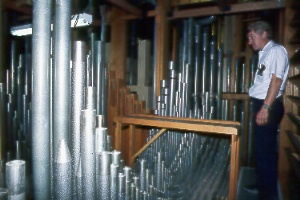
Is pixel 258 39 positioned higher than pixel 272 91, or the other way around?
pixel 258 39

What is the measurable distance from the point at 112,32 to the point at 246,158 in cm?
286

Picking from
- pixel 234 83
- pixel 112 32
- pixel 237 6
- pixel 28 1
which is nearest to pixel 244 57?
pixel 234 83

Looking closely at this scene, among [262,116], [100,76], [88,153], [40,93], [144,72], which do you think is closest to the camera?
[40,93]

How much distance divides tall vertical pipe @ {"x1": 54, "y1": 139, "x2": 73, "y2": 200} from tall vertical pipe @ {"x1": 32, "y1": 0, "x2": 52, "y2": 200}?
1.8 inches

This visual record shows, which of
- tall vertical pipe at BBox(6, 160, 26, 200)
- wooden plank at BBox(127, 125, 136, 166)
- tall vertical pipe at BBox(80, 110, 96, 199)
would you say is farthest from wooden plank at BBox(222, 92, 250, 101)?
Answer: tall vertical pipe at BBox(6, 160, 26, 200)

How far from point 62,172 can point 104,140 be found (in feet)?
0.85

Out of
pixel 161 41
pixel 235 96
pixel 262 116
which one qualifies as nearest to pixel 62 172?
pixel 262 116

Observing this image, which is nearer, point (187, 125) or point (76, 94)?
point (76, 94)

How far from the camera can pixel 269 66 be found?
2.40m

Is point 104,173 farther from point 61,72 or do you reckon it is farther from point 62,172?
point 61,72

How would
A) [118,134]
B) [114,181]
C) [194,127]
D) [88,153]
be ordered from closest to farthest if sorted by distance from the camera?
[88,153]
[114,181]
[194,127]
[118,134]

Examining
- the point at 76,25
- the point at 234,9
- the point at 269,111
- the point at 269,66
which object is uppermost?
the point at 234,9

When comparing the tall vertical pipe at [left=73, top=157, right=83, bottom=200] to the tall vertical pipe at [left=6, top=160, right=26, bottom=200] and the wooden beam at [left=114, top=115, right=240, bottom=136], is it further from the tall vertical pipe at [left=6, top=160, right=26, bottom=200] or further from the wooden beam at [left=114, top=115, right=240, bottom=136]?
the wooden beam at [left=114, top=115, right=240, bottom=136]

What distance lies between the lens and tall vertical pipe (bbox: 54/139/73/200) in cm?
97
